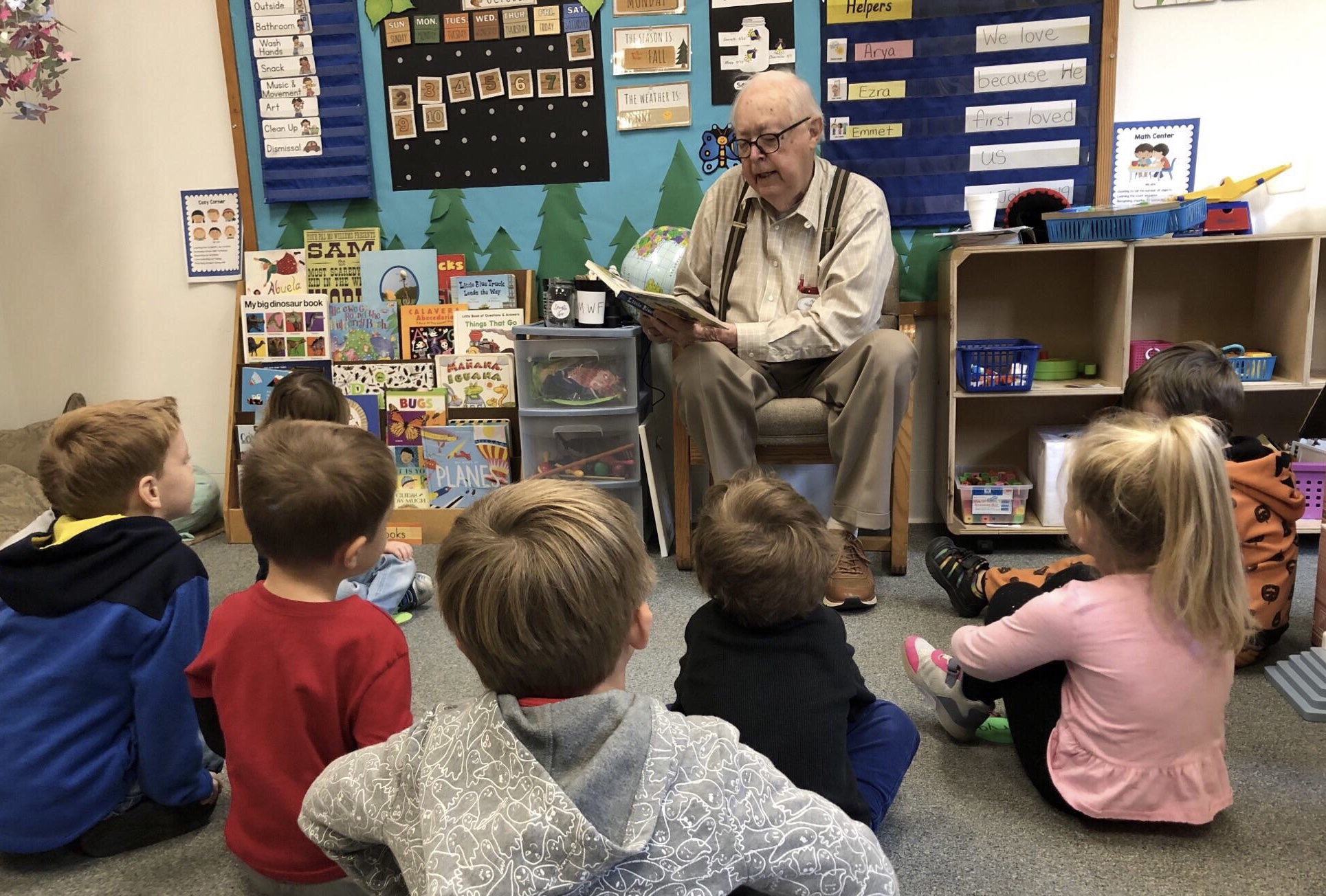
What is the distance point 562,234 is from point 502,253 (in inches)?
8.1

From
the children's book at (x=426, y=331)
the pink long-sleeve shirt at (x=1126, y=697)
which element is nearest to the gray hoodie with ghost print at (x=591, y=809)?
the pink long-sleeve shirt at (x=1126, y=697)

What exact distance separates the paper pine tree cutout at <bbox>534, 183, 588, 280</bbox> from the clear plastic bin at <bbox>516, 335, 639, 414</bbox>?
1.40ft

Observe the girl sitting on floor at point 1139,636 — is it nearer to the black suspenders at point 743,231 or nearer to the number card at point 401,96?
the black suspenders at point 743,231

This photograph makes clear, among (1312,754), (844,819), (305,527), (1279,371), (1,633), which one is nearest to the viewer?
(844,819)

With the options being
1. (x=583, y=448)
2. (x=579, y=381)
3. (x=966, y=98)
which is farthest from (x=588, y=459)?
(x=966, y=98)

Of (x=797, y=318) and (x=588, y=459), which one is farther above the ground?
(x=797, y=318)

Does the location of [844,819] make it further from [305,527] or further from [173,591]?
[173,591]

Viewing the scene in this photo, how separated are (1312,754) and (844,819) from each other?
3.75ft

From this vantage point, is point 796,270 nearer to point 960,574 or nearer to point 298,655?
point 960,574

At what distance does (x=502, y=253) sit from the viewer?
295 cm

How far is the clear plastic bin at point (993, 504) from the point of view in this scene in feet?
8.18

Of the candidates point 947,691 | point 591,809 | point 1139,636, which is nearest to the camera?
point 591,809

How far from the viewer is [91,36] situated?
2998 millimetres

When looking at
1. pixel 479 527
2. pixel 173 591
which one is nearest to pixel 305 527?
pixel 173 591
